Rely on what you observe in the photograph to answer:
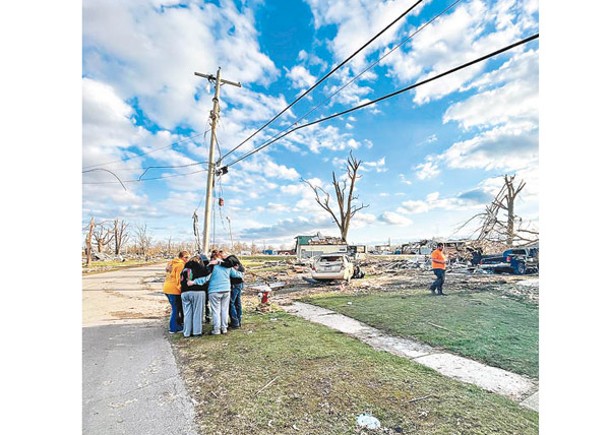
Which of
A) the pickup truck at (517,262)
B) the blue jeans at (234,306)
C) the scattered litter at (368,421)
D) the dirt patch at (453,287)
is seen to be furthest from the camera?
the pickup truck at (517,262)

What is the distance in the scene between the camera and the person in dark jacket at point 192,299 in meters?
3.84

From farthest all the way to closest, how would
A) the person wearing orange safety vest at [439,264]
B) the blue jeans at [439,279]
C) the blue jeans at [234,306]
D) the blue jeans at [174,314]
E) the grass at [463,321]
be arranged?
the blue jeans at [439,279] < the person wearing orange safety vest at [439,264] < the blue jeans at [234,306] < the blue jeans at [174,314] < the grass at [463,321]

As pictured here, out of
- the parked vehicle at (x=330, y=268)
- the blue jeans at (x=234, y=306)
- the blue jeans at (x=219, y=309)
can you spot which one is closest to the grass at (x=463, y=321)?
the parked vehicle at (x=330, y=268)

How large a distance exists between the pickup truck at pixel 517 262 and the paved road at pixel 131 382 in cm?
941

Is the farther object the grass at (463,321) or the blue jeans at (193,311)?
the blue jeans at (193,311)

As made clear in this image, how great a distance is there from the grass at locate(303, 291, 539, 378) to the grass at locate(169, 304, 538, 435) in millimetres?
818

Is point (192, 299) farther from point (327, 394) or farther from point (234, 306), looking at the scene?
point (327, 394)

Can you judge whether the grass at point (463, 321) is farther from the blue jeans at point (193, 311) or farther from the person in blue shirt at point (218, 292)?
the blue jeans at point (193, 311)

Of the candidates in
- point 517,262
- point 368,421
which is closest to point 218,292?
point 368,421
